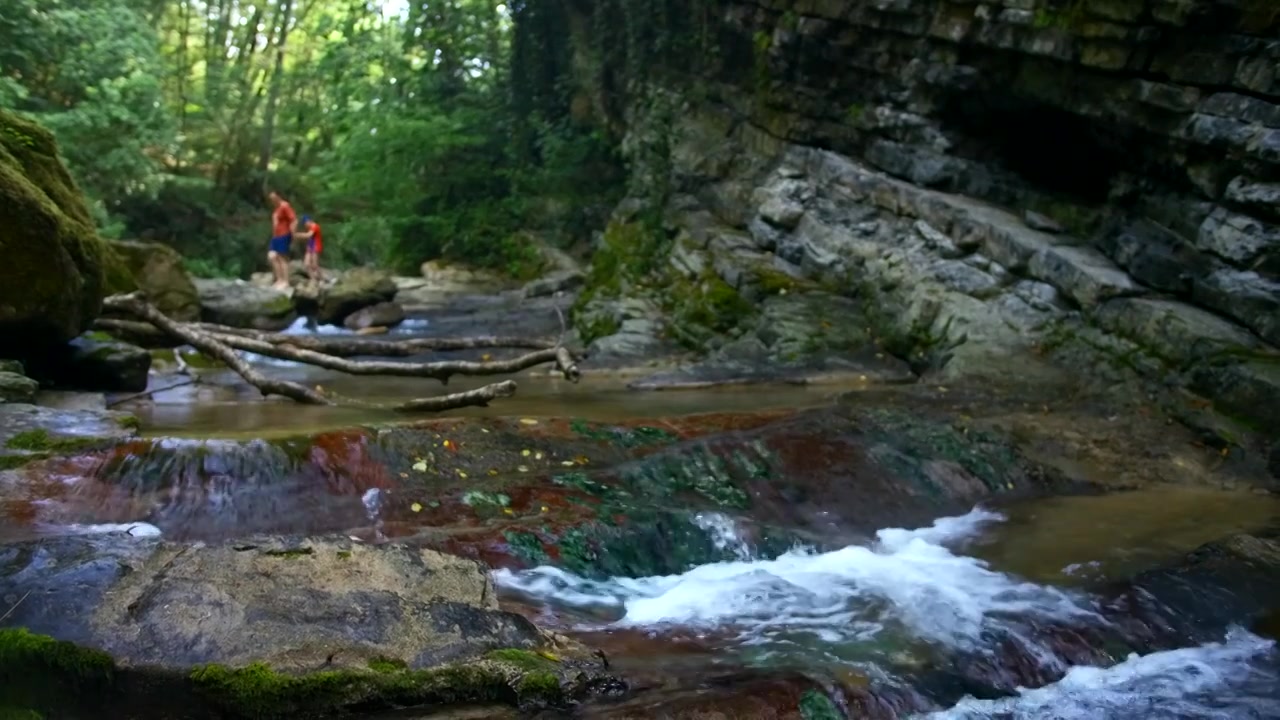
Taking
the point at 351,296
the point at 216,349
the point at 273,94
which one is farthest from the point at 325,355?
the point at 273,94

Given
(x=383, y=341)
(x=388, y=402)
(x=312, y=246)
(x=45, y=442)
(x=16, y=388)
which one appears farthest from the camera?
(x=312, y=246)

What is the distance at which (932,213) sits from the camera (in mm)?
14266

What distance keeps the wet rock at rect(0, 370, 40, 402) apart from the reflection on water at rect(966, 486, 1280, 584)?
6.82 meters

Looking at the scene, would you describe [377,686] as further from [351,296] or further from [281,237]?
[281,237]

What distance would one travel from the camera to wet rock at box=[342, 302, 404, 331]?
18.1 meters

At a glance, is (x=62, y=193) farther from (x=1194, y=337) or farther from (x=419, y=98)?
(x=419, y=98)

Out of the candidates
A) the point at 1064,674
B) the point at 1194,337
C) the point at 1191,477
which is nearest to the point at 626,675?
the point at 1064,674

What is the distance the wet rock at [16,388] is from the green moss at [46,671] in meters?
4.39

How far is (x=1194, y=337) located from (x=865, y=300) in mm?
4906

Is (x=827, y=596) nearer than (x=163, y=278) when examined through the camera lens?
Yes

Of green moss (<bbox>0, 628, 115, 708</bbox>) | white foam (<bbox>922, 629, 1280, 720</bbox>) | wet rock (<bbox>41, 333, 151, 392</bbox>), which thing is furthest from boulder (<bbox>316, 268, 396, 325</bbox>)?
white foam (<bbox>922, 629, 1280, 720</bbox>)

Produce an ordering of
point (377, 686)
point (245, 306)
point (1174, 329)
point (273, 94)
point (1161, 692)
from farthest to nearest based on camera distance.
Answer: point (273, 94), point (245, 306), point (1174, 329), point (1161, 692), point (377, 686)

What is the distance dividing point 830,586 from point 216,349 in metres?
6.24

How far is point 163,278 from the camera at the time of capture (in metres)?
14.2
